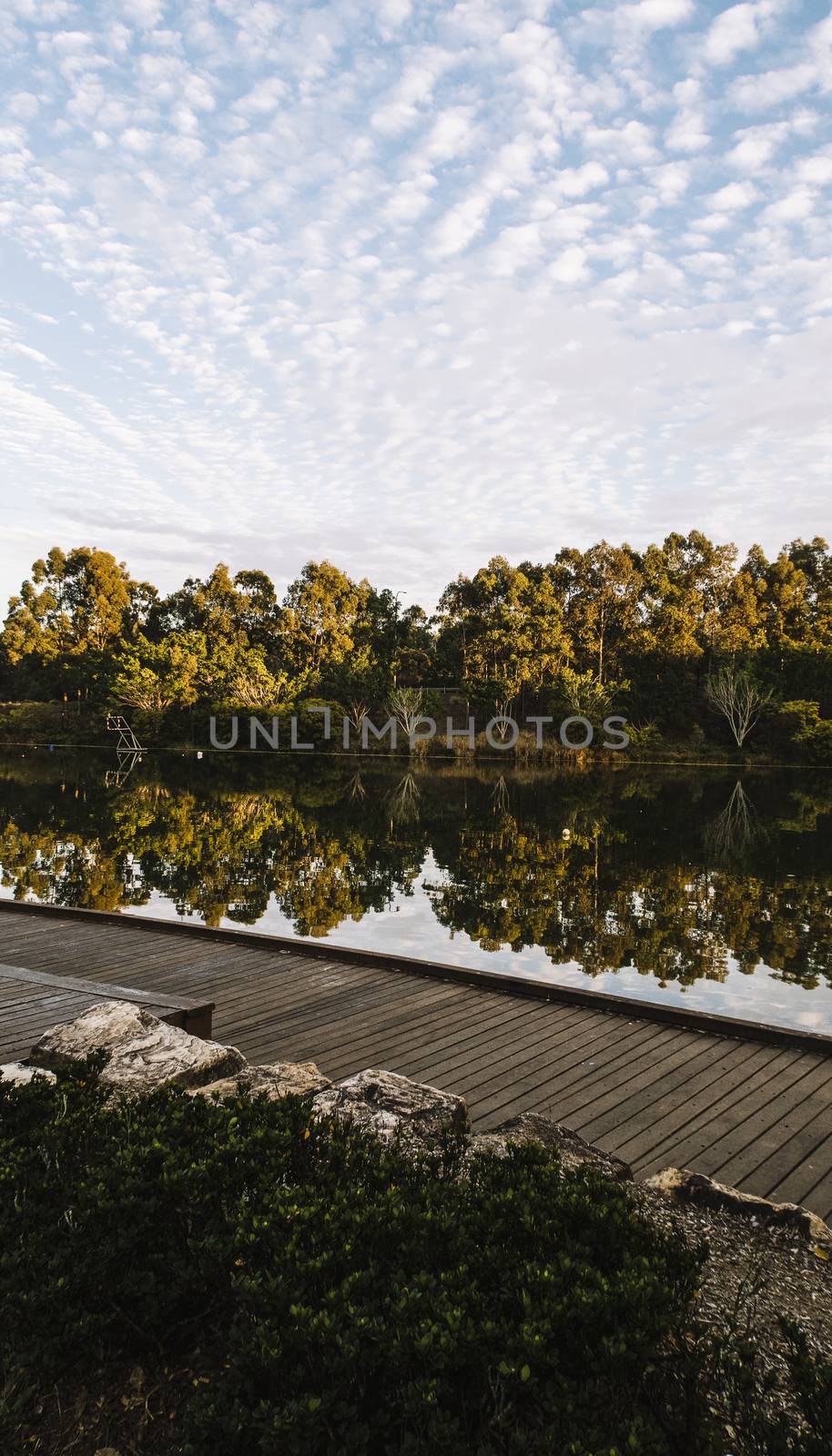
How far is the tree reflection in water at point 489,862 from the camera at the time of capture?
9164 millimetres

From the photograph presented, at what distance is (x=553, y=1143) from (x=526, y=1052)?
189 cm

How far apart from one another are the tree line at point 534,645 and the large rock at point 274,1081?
122 ft

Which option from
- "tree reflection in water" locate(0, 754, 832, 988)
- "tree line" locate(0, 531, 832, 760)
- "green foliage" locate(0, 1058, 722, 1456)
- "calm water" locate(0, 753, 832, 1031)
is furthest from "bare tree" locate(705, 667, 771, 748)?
→ "green foliage" locate(0, 1058, 722, 1456)

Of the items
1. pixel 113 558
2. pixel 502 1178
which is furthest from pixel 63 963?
pixel 113 558

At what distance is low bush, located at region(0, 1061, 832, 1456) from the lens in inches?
61.9

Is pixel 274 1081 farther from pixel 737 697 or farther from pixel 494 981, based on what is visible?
pixel 737 697

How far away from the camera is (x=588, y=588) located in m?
44.2

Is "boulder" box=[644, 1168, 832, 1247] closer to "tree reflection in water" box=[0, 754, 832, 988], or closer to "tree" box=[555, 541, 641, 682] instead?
"tree reflection in water" box=[0, 754, 832, 988]

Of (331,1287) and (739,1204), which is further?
(739,1204)

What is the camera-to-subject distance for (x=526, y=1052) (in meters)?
4.81

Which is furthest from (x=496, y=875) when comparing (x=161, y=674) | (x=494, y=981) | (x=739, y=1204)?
(x=161, y=674)

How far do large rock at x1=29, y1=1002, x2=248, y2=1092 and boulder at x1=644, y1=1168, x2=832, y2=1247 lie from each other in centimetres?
195

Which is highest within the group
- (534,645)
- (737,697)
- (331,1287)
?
(534,645)

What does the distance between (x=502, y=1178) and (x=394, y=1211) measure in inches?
15.1
